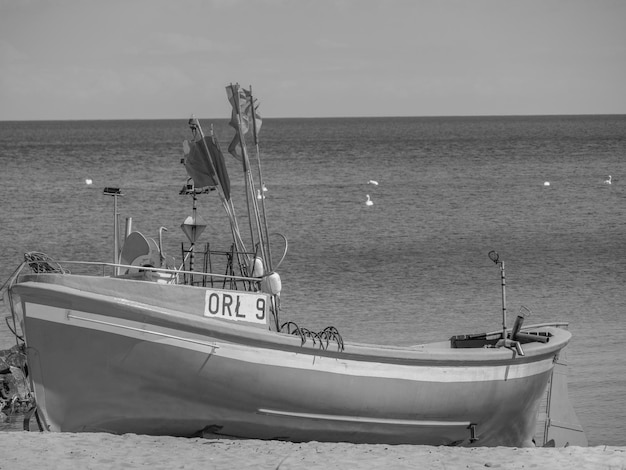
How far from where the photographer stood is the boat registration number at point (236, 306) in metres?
10.8

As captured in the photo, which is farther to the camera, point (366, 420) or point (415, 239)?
point (415, 239)

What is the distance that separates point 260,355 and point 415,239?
24.8 metres

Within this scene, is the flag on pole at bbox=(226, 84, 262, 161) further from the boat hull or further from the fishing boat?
the boat hull

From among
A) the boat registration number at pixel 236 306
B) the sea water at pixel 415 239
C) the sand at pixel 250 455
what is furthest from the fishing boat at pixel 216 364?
the sea water at pixel 415 239

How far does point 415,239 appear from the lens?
35219mm

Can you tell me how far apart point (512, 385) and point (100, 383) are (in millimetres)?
4798

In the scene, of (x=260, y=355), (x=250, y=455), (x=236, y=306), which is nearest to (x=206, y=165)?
(x=236, y=306)

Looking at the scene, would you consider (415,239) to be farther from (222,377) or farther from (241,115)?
(222,377)

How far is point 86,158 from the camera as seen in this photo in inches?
3698

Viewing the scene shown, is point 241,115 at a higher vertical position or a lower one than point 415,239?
higher

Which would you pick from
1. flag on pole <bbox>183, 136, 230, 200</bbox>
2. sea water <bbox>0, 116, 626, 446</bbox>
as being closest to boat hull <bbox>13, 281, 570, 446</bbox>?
flag on pole <bbox>183, 136, 230, 200</bbox>

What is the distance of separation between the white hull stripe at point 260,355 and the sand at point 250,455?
84cm

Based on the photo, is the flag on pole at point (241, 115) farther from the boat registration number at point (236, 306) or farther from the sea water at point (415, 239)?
the sea water at point (415, 239)

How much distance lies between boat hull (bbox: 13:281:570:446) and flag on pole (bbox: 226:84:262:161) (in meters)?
2.38
